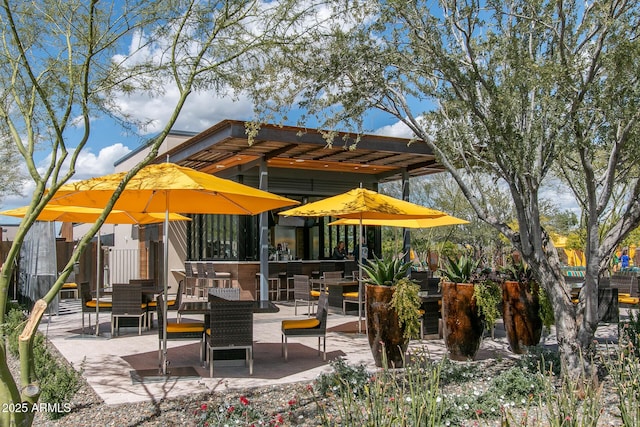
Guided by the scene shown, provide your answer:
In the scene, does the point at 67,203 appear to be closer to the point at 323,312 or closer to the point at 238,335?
the point at 238,335

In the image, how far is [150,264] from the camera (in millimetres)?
20109

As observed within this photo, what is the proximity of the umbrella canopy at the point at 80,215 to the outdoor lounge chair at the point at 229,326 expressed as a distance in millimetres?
3174

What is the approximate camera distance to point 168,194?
6793 mm

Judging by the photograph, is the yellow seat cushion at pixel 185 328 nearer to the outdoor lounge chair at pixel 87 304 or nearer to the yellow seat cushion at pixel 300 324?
the yellow seat cushion at pixel 300 324

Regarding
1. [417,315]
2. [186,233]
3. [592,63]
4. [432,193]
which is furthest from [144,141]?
[432,193]

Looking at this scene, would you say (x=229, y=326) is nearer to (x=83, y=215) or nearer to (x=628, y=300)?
(x=83, y=215)

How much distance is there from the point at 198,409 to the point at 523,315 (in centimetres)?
443

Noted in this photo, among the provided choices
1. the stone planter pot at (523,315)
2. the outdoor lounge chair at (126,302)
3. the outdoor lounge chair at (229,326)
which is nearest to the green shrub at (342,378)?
the outdoor lounge chair at (229,326)

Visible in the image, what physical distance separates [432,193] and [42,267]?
64.3 feet

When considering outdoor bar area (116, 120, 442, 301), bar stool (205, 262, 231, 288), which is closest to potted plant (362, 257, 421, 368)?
outdoor bar area (116, 120, 442, 301)

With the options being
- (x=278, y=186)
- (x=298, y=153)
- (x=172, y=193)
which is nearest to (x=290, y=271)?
(x=278, y=186)

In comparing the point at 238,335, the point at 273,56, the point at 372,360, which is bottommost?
the point at 372,360

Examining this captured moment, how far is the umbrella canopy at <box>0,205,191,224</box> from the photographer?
8637 millimetres

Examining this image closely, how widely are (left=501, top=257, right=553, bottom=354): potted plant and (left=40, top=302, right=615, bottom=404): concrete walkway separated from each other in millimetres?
294
